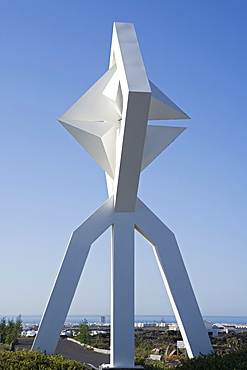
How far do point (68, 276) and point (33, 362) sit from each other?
115 inches

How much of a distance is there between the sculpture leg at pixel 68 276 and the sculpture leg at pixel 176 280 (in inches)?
46.6

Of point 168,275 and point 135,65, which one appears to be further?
point 168,275

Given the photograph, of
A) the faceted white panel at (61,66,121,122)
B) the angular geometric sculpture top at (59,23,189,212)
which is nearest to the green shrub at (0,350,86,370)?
the angular geometric sculpture top at (59,23,189,212)

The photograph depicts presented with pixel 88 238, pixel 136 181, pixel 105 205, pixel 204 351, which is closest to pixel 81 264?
pixel 88 238

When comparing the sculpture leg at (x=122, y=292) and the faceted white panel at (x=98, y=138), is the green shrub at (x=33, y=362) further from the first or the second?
the faceted white panel at (x=98, y=138)

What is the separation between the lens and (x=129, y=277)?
13133 mm

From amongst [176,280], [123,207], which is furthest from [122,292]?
[123,207]

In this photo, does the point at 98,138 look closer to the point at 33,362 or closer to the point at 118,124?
the point at 118,124

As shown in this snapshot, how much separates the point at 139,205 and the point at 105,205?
42.9 inches

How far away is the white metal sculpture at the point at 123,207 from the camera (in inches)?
488

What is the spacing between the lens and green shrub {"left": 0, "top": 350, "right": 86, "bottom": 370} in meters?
10.5

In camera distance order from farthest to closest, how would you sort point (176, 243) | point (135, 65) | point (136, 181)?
1. point (176, 243)
2. point (136, 181)
3. point (135, 65)

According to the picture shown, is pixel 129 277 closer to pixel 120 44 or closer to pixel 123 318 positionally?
pixel 123 318

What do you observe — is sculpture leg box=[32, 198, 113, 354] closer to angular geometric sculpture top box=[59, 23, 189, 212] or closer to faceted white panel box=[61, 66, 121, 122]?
angular geometric sculpture top box=[59, 23, 189, 212]
